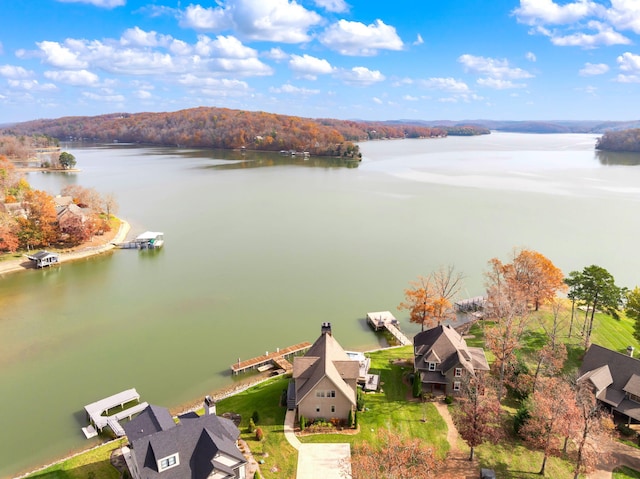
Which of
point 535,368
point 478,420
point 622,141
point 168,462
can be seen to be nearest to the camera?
point 168,462

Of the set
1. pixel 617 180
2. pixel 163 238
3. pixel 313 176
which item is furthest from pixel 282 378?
pixel 617 180

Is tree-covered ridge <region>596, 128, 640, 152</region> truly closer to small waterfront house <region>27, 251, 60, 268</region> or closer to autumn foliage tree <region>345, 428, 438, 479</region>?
autumn foliage tree <region>345, 428, 438, 479</region>

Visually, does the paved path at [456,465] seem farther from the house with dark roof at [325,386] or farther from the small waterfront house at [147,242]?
the small waterfront house at [147,242]

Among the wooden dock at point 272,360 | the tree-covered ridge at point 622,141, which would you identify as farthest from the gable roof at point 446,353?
the tree-covered ridge at point 622,141

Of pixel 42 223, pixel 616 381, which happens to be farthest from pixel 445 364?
pixel 42 223

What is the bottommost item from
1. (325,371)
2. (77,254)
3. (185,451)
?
(185,451)

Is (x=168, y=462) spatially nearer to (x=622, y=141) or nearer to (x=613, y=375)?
(x=613, y=375)
